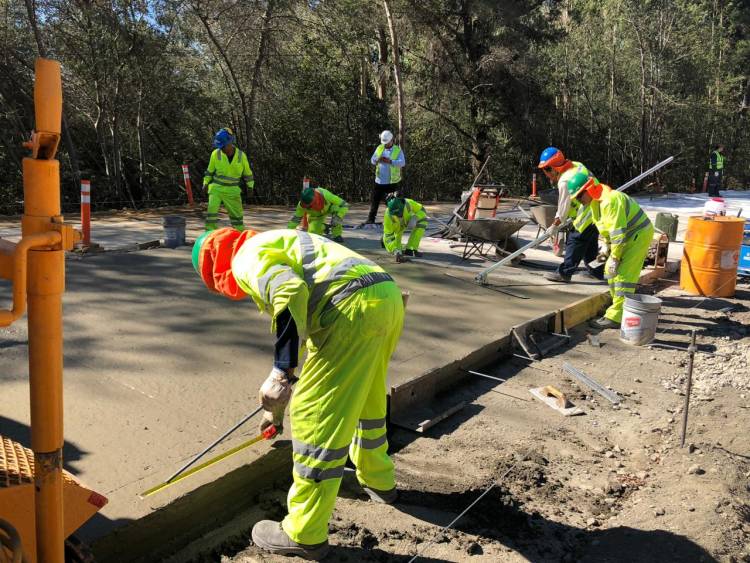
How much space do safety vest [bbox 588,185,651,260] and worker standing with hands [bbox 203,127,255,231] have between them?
491 cm

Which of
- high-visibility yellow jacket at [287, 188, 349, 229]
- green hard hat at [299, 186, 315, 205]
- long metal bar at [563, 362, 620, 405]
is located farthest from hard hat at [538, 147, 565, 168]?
green hard hat at [299, 186, 315, 205]

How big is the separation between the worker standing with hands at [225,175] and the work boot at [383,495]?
6073 mm

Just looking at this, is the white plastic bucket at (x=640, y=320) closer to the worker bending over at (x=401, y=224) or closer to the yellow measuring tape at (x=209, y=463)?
the worker bending over at (x=401, y=224)

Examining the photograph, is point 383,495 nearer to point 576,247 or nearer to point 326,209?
point 576,247

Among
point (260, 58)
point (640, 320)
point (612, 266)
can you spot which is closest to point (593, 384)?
point (640, 320)

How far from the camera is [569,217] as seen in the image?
7.58 m

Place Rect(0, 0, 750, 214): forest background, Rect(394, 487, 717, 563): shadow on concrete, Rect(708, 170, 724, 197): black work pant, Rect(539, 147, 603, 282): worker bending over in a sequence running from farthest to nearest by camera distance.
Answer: Rect(708, 170, 724, 197): black work pant < Rect(0, 0, 750, 214): forest background < Rect(539, 147, 603, 282): worker bending over < Rect(394, 487, 717, 563): shadow on concrete

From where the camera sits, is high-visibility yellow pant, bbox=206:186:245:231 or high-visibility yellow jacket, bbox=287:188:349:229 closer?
high-visibility yellow pant, bbox=206:186:245:231

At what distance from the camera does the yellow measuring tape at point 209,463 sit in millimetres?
2965

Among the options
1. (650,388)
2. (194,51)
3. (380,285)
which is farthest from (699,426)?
(194,51)

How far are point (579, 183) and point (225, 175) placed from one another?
4856 millimetres

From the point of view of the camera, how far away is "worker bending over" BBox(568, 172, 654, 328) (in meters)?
6.28

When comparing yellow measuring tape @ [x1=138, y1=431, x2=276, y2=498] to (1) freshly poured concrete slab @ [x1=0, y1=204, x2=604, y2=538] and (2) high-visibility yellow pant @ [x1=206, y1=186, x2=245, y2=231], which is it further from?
(2) high-visibility yellow pant @ [x1=206, y1=186, x2=245, y2=231]

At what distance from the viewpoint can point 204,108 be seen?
17.5 meters
